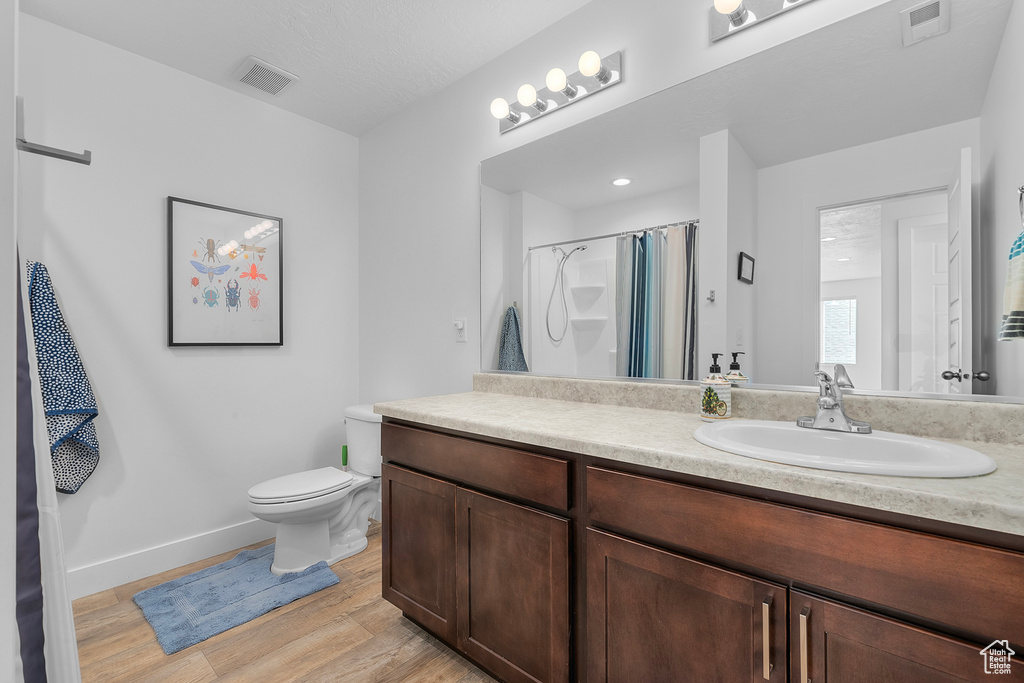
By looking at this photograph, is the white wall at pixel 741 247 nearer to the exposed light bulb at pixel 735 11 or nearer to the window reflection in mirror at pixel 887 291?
the window reflection in mirror at pixel 887 291

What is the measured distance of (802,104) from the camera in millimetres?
1377

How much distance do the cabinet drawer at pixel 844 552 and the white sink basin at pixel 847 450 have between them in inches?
3.8

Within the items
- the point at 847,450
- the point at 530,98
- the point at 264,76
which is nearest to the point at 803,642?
the point at 847,450

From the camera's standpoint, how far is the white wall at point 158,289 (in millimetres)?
1962

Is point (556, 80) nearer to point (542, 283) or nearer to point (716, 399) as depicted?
point (542, 283)

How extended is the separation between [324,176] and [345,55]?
83 centimetres

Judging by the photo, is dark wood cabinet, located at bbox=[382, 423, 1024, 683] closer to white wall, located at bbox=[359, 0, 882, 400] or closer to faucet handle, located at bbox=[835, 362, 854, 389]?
faucet handle, located at bbox=[835, 362, 854, 389]

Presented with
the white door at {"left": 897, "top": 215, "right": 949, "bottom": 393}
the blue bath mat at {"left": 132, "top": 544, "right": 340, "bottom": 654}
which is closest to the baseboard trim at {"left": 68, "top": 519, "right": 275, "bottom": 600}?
the blue bath mat at {"left": 132, "top": 544, "right": 340, "bottom": 654}

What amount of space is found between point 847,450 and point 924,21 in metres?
1.11

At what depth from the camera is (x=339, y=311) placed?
292 cm

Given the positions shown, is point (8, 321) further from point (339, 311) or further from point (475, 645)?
point (339, 311)

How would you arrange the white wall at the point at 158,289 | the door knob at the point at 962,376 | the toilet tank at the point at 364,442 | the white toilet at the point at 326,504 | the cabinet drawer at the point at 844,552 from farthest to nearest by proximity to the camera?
1. the toilet tank at the point at 364,442
2. the white toilet at the point at 326,504
3. the white wall at the point at 158,289
4. the door knob at the point at 962,376
5. the cabinet drawer at the point at 844,552

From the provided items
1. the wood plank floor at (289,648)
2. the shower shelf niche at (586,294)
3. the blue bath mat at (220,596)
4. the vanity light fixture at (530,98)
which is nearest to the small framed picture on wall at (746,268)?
the shower shelf niche at (586,294)

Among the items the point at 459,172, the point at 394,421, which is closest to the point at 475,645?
the point at 394,421
